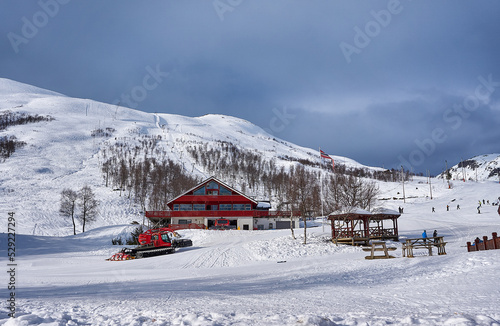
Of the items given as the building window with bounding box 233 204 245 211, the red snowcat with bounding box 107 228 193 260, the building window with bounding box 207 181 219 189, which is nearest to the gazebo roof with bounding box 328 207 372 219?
the red snowcat with bounding box 107 228 193 260

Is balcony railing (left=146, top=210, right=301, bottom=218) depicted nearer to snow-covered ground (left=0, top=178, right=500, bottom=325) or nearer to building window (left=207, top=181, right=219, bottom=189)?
building window (left=207, top=181, right=219, bottom=189)

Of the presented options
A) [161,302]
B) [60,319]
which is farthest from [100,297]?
[60,319]

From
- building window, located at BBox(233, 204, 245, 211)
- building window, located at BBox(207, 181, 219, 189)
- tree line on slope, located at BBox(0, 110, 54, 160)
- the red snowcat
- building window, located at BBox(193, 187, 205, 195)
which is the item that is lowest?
the red snowcat

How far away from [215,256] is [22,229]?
46.7 m

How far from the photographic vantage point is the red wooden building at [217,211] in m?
55.0

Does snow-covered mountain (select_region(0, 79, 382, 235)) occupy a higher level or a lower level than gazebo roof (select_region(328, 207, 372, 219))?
higher

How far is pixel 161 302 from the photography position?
34.7 ft

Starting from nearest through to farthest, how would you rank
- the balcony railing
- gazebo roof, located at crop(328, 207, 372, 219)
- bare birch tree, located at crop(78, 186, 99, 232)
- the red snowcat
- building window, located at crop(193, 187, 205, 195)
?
the red snowcat, gazebo roof, located at crop(328, 207, 372, 219), the balcony railing, building window, located at crop(193, 187, 205, 195), bare birch tree, located at crop(78, 186, 99, 232)

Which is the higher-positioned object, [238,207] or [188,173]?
[188,173]

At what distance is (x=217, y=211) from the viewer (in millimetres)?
55625

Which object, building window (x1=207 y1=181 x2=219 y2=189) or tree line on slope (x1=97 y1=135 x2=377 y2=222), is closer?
building window (x1=207 y1=181 x2=219 y2=189)

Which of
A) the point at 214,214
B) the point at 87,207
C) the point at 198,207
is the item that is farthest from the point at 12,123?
the point at 214,214

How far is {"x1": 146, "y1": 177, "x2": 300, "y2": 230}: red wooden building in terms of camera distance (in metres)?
55.0

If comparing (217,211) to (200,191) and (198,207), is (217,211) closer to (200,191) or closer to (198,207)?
(198,207)
